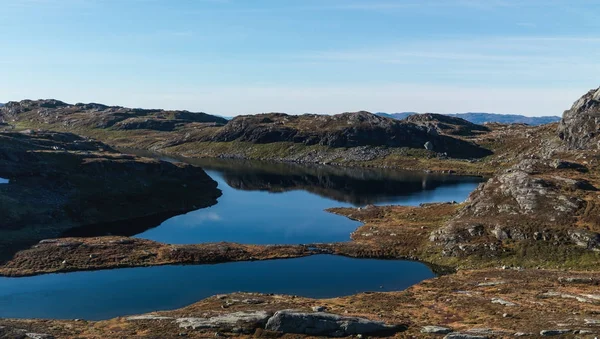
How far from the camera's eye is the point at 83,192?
11975 cm

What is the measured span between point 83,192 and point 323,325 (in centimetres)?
9574

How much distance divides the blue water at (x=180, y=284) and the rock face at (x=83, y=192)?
2021cm

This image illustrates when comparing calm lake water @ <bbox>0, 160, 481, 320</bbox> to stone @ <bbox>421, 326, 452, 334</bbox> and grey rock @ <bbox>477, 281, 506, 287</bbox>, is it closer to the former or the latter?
grey rock @ <bbox>477, 281, 506, 287</bbox>

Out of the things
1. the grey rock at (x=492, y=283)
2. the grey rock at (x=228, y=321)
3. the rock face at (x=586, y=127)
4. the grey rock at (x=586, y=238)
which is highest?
the rock face at (x=586, y=127)

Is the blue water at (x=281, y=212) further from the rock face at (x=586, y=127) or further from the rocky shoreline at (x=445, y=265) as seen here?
the rock face at (x=586, y=127)

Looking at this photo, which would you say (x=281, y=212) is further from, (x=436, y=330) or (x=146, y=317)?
(x=436, y=330)

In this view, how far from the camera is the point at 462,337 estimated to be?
39188mm

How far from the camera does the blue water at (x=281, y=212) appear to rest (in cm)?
10056

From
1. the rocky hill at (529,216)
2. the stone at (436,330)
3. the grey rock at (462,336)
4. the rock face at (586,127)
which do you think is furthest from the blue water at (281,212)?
the grey rock at (462,336)

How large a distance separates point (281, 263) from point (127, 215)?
53419mm

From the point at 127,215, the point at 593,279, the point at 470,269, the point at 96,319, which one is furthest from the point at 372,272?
the point at 127,215

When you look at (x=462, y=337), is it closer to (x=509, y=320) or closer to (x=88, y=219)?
(x=509, y=320)

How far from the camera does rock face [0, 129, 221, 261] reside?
97.8 meters

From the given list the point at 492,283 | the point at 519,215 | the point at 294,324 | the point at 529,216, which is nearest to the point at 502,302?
the point at 492,283
